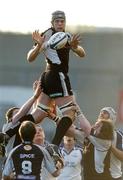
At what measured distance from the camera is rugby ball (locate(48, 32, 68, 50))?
11.9 m

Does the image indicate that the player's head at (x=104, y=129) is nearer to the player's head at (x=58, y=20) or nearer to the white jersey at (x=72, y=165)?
the player's head at (x=58, y=20)

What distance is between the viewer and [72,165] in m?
15.1

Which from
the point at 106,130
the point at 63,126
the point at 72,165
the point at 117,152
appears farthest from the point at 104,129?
the point at 72,165

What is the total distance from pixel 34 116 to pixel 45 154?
84cm

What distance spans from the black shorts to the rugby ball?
13.6 inches

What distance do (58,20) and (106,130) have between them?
177cm

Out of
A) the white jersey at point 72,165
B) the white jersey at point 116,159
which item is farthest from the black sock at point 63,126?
the white jersey at point 72,165

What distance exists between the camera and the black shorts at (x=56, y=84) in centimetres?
1216

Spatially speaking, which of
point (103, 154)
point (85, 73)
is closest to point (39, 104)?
point (103, 154)

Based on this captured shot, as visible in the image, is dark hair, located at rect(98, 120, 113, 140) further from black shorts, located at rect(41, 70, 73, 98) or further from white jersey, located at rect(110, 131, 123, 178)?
black shorts, located at rect(41, 70, 73, 98)

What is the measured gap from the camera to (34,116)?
12.4m

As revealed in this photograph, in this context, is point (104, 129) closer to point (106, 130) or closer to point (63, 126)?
point (106, 130)

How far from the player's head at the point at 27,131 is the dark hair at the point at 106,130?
1.69 metres

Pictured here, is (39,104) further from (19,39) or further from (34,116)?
(19,39)
